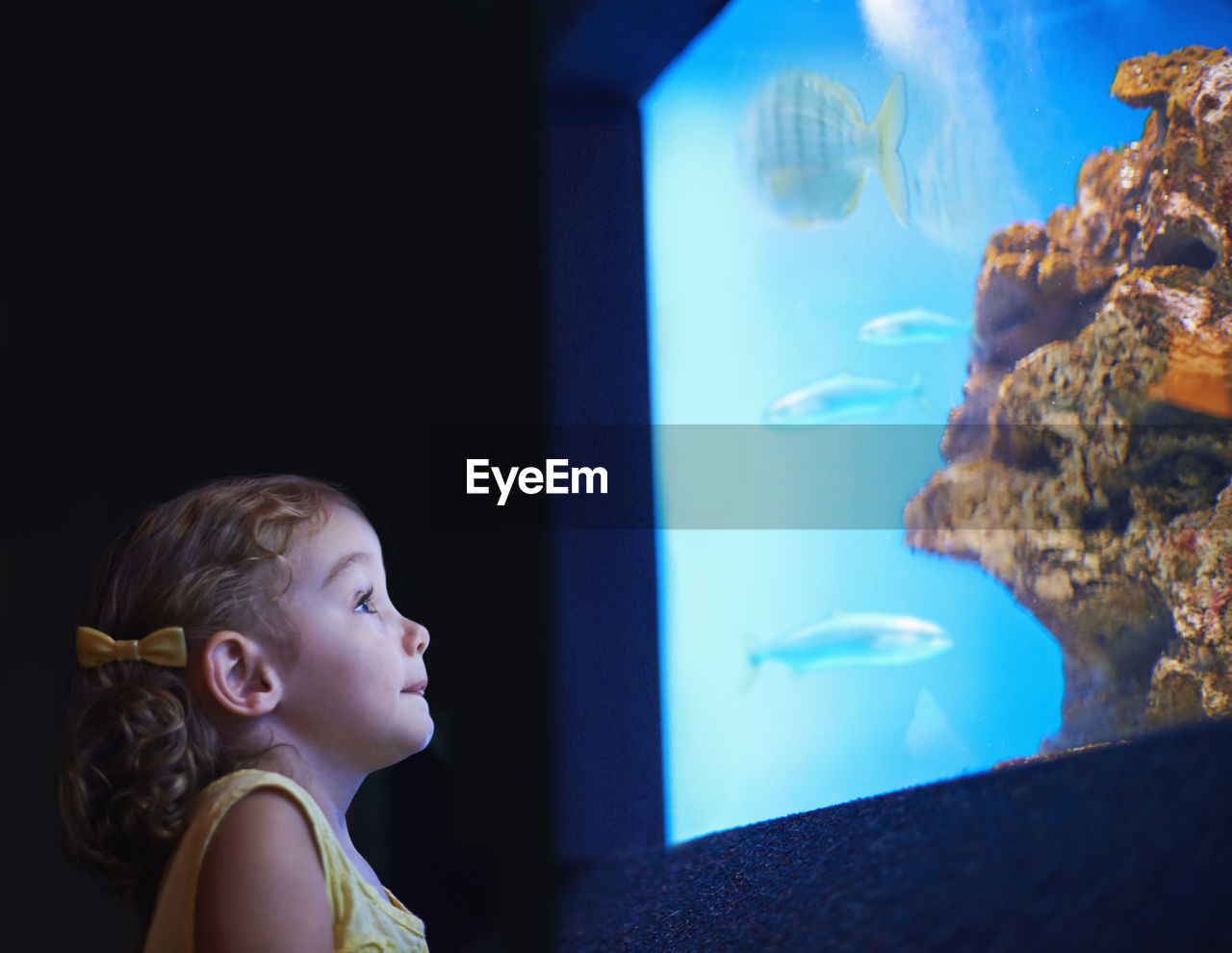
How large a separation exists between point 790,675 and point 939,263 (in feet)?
3.36

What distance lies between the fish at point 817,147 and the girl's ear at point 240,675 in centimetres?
179

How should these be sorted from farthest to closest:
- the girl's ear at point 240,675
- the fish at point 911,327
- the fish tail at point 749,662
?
the fish tail at point 749,662, the fish at point 911,327, the girl's ear at point 240,675

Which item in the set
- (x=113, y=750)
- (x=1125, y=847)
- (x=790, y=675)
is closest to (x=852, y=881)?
(x=1125, y=847)

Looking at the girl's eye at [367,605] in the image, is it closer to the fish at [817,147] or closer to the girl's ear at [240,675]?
the girl's ear at [240,675]

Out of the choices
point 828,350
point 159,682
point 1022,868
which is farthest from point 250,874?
point 828,350

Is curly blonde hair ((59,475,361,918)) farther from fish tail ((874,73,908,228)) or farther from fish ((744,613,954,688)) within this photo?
fish tail ((874,73,908,228))

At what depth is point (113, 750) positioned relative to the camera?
0.61m

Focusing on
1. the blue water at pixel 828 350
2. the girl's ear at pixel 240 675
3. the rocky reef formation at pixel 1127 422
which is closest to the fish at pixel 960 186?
the blue water at pixel 828 350

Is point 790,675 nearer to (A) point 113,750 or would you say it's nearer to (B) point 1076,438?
(B) point 1076,438

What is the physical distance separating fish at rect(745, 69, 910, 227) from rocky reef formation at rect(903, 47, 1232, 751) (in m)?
0.47

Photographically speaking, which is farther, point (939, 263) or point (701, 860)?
point (939, 263)
